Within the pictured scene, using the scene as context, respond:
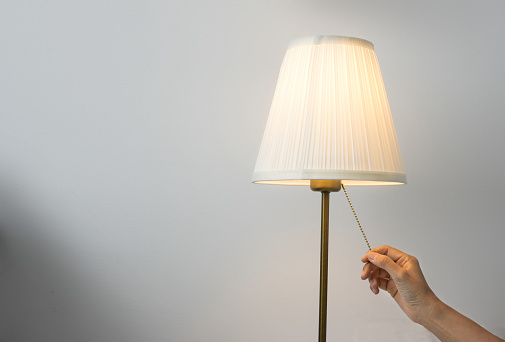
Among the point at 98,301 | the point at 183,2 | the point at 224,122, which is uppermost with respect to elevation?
the point at 183,2

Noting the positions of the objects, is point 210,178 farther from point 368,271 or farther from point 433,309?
point 433,309

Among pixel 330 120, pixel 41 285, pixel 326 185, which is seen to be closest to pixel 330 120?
pixel 330 120

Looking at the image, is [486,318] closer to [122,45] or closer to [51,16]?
[122,45]

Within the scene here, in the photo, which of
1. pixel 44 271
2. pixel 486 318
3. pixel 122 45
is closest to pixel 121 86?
pixel 122 45

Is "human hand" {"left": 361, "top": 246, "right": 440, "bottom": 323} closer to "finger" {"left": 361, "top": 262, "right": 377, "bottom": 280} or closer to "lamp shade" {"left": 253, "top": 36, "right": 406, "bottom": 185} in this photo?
"finger" {"left": 361, "top": 262, "right": 377, "bottom": 280}

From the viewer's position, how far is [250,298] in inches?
53.7

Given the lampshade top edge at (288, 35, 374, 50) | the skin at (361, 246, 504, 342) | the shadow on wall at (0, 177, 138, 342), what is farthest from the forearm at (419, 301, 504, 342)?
the shadow on wall at (0, 177, 138, 342)

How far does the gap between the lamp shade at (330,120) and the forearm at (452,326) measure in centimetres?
30

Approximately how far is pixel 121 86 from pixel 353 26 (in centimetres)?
64

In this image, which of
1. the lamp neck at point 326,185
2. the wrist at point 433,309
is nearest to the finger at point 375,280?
the wrist at point 433,309

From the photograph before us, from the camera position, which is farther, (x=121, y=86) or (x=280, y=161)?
(x=121, y=86)

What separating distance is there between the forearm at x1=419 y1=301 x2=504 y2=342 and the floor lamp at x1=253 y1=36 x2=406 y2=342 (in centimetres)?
31

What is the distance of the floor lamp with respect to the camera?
0.91m

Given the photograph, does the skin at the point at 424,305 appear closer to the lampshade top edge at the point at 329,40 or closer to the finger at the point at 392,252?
the finger at the point at 392,252
